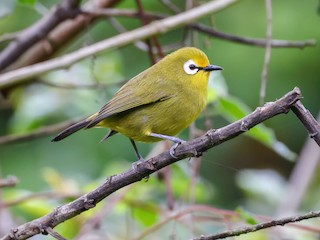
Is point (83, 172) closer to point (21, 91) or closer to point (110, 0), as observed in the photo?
point (21, 91)

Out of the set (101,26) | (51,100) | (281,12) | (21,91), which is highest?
(101,26)

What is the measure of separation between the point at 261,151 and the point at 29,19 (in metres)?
2.09

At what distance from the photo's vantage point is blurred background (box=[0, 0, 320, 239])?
10.8ft

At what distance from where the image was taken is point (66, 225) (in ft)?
11.2

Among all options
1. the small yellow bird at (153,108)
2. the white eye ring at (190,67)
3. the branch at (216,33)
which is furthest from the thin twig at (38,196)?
the branch at (216,33)

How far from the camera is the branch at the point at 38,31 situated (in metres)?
3.37

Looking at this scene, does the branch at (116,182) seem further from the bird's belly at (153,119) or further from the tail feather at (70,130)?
the bird's belly at (153,119)

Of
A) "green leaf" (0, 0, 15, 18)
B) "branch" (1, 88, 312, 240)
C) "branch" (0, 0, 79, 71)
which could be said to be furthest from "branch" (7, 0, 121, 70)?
"branch" (1, 88, 312, 240)

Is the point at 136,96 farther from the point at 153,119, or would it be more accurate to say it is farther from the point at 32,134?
the point at 32,134

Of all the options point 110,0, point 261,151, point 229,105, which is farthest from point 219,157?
point 229,105

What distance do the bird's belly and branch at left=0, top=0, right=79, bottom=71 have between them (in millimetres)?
784

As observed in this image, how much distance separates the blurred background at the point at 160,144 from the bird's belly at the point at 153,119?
192 mm

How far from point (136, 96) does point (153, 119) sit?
14cm

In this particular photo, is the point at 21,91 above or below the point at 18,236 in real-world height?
above
